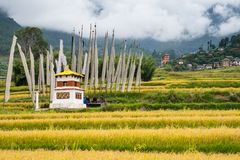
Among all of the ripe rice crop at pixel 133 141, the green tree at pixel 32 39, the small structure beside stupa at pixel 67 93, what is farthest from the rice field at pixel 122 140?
the green tree at pixel 32 39

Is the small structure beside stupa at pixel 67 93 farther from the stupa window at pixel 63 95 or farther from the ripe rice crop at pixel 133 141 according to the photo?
the ripe rice crop at pixel 133 141

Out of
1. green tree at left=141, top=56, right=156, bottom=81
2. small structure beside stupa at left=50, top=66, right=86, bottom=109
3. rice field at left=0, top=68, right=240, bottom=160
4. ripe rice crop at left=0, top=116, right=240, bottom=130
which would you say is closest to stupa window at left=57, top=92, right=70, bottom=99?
small structure beside stupa at left=50, top=66, right=86, bottom=109

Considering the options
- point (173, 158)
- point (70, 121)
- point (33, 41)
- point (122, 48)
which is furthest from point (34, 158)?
point (33, 41)

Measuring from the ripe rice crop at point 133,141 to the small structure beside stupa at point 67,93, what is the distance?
28.7m

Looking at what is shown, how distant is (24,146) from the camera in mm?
17734

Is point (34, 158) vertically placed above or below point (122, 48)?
below

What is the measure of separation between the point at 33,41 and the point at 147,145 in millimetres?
92035

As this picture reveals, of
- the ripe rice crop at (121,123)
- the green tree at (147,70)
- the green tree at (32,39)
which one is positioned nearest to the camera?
the ripe rice crop at (121,123)

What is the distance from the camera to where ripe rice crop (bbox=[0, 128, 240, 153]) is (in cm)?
1659

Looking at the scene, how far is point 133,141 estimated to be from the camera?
1758 cm

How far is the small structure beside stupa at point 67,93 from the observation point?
4778cm

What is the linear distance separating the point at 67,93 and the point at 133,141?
105ft

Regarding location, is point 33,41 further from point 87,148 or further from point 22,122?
point 87,148

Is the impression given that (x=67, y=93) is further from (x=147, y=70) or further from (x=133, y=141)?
(x=147, y=70)
